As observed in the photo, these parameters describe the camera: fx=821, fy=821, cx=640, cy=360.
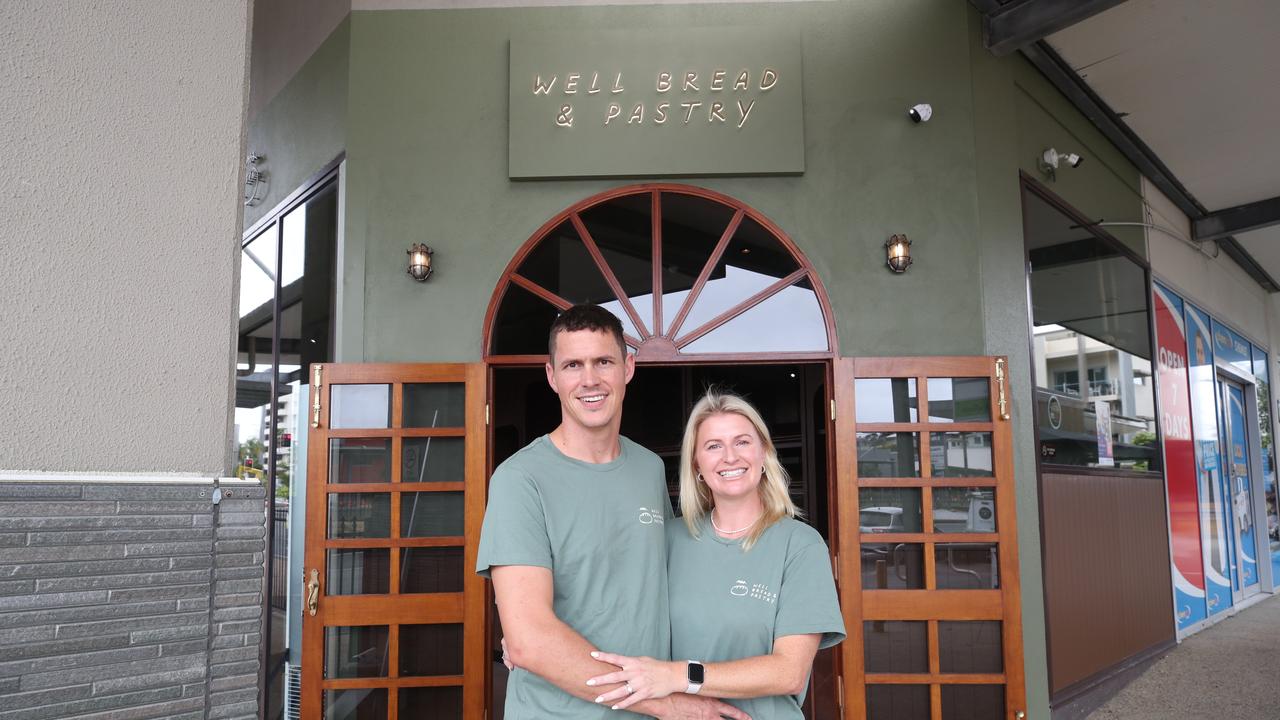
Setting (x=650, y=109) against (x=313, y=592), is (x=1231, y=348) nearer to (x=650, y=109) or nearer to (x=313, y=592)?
(x=650, y=109)

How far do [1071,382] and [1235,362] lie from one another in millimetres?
5645

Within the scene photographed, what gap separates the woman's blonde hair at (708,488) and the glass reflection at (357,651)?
8.31 ft

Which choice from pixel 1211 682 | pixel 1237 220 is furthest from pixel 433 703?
pixel 1237 220

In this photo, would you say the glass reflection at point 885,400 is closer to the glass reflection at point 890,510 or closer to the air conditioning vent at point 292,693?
the glass reflection at point 890,510

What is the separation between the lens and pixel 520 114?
432 centimetres

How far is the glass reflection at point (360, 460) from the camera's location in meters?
3.95

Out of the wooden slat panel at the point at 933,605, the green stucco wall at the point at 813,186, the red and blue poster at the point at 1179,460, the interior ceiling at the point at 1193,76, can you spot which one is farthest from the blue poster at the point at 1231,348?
the wooden slat panel at the point at 933,605

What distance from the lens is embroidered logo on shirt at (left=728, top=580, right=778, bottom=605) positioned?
66.7 inches

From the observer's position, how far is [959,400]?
4.13 meters

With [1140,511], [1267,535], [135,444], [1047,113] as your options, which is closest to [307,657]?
[135,444]

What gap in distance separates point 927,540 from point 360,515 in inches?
108

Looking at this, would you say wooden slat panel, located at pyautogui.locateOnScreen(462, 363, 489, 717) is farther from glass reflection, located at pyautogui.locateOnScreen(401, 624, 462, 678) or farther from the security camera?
the security camera

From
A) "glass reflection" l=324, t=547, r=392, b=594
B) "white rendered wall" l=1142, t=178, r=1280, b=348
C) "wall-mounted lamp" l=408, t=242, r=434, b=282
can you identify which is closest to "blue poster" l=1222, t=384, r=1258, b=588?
"white rendered wall" l=1142, t=178, r=1280, b=348

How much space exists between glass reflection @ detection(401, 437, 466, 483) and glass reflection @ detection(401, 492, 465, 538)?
77 mm
